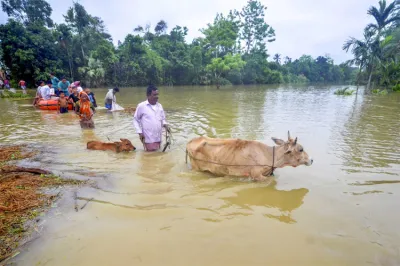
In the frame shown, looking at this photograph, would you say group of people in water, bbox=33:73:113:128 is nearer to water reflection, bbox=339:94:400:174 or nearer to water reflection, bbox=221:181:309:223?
water reflection, bbox=221:181:309:223

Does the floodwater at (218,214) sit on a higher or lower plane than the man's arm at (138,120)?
lower

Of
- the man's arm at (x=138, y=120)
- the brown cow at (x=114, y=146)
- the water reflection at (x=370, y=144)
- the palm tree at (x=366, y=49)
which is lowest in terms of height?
the water reflection at (x=370, y=144)

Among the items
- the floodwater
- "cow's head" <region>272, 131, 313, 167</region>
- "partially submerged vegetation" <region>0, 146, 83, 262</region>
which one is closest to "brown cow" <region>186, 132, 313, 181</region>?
"cow's head" <region>272, 131, 313, 167</region>

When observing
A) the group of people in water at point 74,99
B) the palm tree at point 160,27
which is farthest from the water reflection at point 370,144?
the palm tree at point 160,27

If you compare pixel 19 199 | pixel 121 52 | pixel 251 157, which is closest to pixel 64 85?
pixel 19 199

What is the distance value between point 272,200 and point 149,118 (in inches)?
141

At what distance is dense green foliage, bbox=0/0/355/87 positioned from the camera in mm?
33188

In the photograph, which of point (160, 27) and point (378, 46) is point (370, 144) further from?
point (160, 27)

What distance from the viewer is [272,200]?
Answer: 4230 mm

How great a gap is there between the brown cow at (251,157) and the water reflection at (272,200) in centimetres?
41

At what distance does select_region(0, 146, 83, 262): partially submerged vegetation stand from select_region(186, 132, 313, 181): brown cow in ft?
8.77

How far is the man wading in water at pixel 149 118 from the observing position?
6.20 meters

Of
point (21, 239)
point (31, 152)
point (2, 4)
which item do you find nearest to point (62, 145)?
point (31, 152)

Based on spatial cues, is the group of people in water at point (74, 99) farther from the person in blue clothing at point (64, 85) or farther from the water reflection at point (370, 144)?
the water reflection at point (370, 144)
